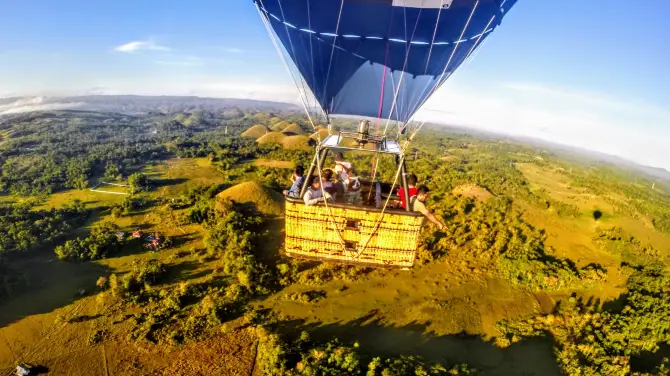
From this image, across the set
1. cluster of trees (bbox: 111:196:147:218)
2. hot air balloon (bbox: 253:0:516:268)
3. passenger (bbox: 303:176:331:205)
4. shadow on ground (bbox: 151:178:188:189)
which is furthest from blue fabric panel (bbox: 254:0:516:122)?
shadow on ground (bbox: 151:178:188:189)

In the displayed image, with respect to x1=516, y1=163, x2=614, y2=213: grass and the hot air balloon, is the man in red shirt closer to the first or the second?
the hot air balloon

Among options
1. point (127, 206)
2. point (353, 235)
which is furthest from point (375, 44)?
point (127, 206)

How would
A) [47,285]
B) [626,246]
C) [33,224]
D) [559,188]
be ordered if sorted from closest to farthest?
[47,285] < [33,224] < [626,246] < [559,188]

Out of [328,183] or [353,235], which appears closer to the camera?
[353,235]

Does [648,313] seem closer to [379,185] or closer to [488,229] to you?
[488,229]

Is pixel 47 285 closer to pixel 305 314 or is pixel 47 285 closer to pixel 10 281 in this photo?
pixel 10 281

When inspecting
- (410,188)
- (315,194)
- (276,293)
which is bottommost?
(276,293)

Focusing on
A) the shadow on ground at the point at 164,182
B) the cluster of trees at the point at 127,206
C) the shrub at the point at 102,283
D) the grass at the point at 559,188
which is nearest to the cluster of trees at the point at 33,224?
the cluster of trees at the point at 127,206

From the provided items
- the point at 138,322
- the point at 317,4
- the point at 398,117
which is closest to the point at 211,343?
the point at 138,322
